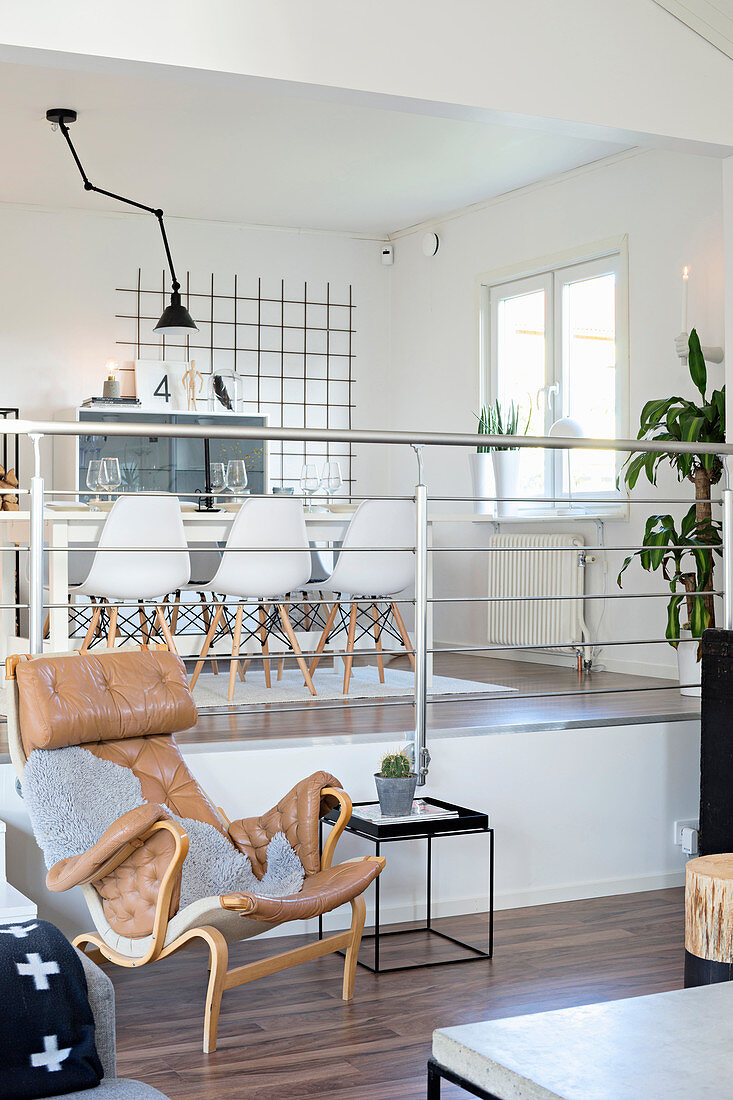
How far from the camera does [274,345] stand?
8609mm

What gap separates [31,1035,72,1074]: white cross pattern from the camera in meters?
1.71

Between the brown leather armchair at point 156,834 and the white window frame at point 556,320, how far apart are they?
3578 mm

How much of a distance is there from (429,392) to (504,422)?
1.10 meters

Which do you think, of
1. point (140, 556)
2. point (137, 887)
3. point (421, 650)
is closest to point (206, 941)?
point (137, 887)

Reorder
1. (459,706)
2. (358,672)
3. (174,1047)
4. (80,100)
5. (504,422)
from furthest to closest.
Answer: (504,422)
(358,672)
(80,100)
(459,706)
(174,1047)

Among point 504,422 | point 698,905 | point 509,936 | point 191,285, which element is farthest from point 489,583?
point 698,905

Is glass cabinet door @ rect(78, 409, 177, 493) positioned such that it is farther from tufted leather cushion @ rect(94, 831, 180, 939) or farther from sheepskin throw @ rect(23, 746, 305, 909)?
tufted leather cushion @ rect(94, 831, 180, 939)

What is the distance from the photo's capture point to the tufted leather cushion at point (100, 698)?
A: 9.95 ft

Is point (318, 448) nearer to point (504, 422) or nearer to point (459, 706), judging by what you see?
point (504, 422)

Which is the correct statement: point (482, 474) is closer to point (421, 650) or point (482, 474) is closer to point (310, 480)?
point (310, 480)

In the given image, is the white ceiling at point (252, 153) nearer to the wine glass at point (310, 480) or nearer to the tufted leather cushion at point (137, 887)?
the wine glass at point (310, 480)

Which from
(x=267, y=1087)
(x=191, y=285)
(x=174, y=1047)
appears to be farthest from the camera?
(x=191, y=285)

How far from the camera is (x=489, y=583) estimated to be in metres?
7.79

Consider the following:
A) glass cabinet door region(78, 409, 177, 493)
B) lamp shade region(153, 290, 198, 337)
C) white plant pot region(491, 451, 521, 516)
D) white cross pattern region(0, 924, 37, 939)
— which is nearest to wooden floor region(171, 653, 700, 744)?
white plant pot region(491, 451, 521, 516)
